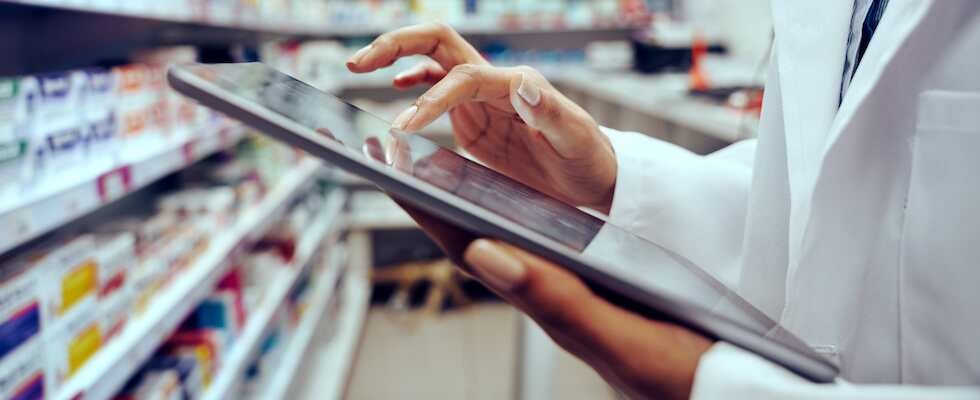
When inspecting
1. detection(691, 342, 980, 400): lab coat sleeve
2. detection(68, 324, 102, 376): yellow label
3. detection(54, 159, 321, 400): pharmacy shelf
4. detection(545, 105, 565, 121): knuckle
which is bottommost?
detection(54, 159, 321, 400): pharmacy shelf

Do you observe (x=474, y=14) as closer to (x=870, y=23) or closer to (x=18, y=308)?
(x=18, y=308)

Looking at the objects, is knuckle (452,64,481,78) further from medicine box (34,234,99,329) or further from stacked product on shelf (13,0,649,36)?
stacked product on shelf (13,0,649,36)

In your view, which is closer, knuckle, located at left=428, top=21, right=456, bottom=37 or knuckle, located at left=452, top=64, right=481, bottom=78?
knuckle, located at left=452, top=64, right=481, bottom=78

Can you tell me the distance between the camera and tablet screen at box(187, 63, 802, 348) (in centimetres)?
50

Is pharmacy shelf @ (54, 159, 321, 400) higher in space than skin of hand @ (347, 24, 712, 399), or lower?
lower

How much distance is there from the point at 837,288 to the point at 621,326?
29 cm

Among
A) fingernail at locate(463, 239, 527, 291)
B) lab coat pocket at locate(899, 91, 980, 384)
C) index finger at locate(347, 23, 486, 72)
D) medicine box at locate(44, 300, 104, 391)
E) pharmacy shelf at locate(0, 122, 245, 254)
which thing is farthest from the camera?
medicine box at locate(44, 300, 104, 391)

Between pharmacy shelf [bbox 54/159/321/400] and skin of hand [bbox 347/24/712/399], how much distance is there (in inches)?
28.3

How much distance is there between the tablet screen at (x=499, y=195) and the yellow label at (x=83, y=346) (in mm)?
739

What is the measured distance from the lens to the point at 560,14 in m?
4.17

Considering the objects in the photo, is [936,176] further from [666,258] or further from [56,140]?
[56,140]

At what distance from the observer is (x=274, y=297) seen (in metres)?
2.34

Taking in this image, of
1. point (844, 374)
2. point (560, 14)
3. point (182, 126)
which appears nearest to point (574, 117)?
point (844, 374)

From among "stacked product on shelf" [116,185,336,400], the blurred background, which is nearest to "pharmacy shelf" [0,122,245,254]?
the blurred background
